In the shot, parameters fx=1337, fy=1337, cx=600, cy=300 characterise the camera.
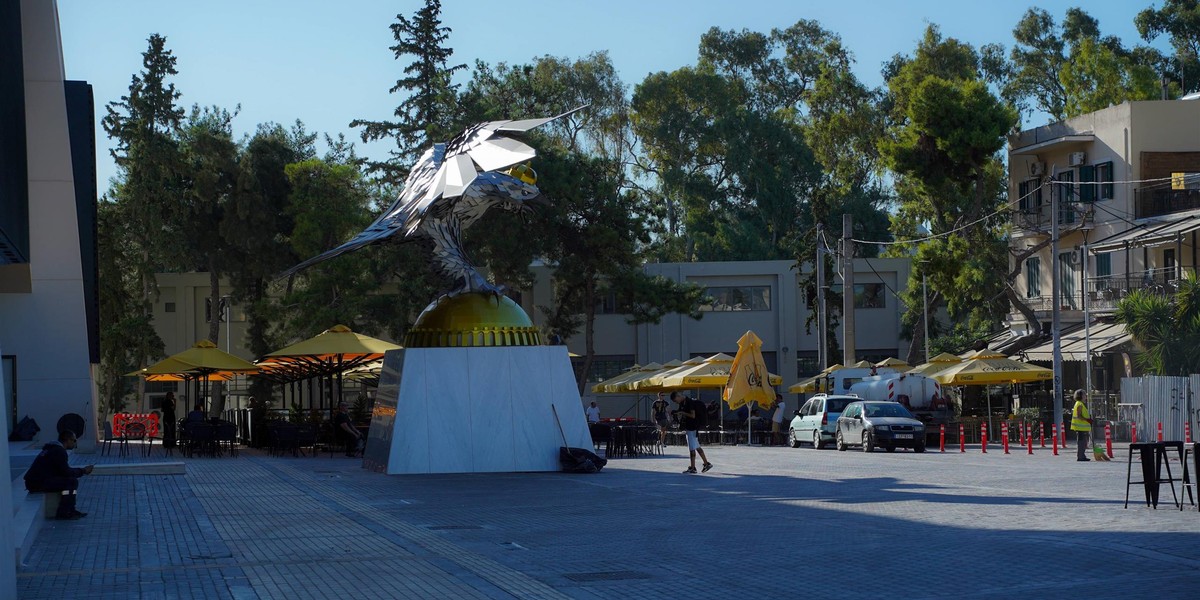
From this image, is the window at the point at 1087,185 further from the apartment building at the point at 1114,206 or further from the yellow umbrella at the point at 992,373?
the yellow umbrella at the point at 992,373

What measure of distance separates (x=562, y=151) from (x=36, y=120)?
78.2 ft

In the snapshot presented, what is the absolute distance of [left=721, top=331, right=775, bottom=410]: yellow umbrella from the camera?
3731 cm

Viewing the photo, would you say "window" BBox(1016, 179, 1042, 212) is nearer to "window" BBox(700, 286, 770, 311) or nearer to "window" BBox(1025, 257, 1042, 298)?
"window" BBox(1025, 257, 1042, 298)

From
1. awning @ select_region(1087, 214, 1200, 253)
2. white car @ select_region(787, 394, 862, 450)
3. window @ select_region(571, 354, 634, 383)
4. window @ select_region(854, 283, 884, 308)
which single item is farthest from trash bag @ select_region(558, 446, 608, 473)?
window @ select_region(854, 283, 884, 308)

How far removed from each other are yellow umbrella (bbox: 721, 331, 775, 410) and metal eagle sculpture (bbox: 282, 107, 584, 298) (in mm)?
12958

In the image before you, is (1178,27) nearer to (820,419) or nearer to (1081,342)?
(1081,342)

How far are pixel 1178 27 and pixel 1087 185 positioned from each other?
21.7 meters

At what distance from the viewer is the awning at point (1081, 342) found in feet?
133

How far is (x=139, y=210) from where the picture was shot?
167 feet

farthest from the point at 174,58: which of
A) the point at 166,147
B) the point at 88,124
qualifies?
the point at 88,124

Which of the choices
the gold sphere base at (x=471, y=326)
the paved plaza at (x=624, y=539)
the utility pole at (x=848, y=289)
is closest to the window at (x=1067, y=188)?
the utility pole at (x=848, y=289)

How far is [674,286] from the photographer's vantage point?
52312 mm

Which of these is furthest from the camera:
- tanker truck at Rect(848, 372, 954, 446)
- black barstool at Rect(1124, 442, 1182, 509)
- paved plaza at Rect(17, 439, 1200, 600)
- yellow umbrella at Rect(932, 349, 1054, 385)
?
tanker truck at Rect(848, 372, 954, 446)

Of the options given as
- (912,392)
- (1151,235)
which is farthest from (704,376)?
(1151,235)
